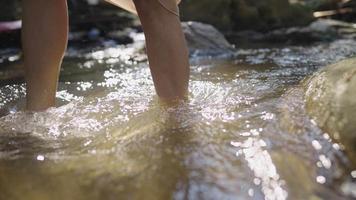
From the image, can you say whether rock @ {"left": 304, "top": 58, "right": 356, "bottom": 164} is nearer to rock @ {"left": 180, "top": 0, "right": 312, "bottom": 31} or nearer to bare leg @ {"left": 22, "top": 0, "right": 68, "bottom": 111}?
bare leg @ {"left": 22, "top": 0, "right": 68, "bottom": 111}

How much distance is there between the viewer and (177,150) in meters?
1.47

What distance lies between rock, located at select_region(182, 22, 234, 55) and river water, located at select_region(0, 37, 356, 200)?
7.51ft

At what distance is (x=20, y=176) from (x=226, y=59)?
2744 millimetres

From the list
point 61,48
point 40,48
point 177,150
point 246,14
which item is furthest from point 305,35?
point 177,150

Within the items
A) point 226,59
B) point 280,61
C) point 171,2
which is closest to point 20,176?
point 171,2

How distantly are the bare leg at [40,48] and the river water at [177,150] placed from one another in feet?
0.33

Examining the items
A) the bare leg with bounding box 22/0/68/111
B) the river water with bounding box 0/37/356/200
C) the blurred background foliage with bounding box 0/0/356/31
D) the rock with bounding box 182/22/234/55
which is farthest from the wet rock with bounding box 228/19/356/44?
the bare leg with bounding box 22/0/68/111

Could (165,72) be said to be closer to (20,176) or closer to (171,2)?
(171,2)

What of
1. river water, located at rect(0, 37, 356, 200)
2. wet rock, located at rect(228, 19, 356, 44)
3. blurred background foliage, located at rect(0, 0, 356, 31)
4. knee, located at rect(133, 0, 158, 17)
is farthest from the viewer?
blurred background foliage, located at rect(0, 0, 356, 31)

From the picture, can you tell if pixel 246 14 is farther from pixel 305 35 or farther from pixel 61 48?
pixel 61 48

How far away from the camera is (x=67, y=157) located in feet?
4.88

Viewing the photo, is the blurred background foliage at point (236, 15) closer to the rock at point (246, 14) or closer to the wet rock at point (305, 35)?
the rock at point (246, 14)

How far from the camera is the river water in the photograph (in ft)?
4.20

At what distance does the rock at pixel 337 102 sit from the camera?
142cm
